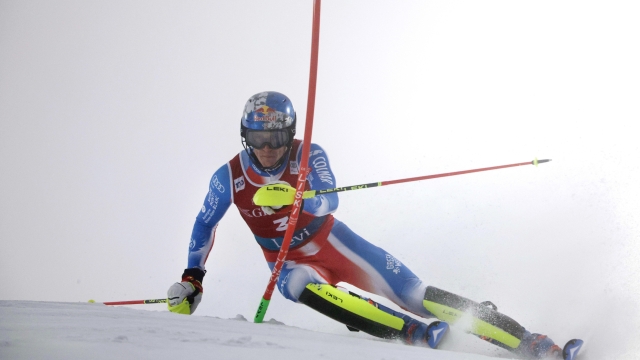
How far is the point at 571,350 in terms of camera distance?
93.5 inches

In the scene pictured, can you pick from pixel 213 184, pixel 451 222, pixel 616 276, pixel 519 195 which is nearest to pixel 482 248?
pixel 451 222

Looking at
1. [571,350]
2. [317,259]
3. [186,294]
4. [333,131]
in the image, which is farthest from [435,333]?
[333,131]

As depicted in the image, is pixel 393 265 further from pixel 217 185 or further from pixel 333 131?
pixel 333 131

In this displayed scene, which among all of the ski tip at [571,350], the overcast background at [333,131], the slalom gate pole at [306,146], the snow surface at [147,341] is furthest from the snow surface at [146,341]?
the overcast background at [333,131]

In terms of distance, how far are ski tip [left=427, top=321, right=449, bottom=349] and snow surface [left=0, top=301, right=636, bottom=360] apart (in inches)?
23.8

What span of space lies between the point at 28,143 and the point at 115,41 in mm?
1754

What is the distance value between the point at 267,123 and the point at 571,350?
5.85 feet

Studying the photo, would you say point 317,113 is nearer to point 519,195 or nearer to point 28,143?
point 519,195

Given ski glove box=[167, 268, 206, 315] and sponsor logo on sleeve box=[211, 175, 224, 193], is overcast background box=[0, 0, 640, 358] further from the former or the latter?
sponsor logo on sleeve box=[211, 175, 224, 193]

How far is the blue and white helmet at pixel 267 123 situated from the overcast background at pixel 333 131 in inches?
55.8

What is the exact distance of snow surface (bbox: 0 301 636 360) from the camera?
1249 mm

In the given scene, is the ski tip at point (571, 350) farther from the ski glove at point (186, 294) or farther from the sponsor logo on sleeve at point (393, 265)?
the ski glove at point (186, 294)

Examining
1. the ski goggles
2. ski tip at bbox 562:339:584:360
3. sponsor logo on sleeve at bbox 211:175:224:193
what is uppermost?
the ski goggles

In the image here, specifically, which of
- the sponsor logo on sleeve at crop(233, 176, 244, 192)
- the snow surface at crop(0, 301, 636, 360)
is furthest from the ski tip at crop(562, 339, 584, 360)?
the sponsor logo on sleeve at crop(233, 176, 244, 192)
